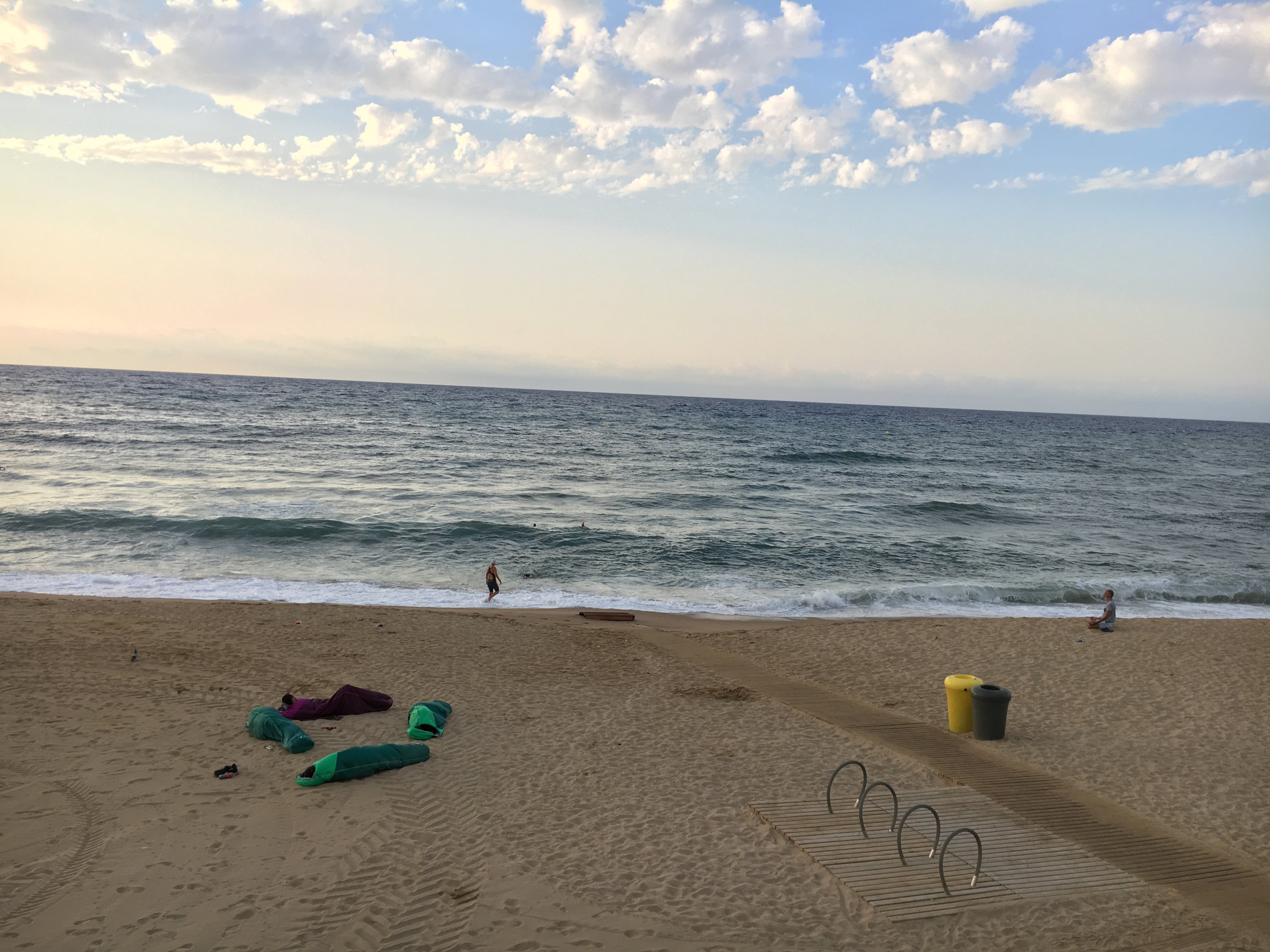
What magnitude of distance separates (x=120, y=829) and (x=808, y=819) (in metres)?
6.61

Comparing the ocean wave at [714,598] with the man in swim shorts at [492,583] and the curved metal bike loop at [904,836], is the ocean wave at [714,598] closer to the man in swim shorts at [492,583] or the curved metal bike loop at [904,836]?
the man in swim shorts at [492,583]

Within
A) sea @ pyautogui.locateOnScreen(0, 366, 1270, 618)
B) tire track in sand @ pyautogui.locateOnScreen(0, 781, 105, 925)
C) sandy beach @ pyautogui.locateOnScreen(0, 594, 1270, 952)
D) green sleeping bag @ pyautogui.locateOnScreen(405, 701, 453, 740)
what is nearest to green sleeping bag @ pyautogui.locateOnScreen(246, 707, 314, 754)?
sandy beach @ pyautogui.locateOnScreen(0, 594, 1270, 952)

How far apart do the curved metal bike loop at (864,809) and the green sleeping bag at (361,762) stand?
4928 millimetres

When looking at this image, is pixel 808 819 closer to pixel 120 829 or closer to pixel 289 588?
pixel 120 829

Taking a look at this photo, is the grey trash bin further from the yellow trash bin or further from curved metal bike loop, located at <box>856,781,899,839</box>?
curved metal bike loop, located at <box>856,781,899,839</box>

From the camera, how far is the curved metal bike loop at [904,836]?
6637 millimetres

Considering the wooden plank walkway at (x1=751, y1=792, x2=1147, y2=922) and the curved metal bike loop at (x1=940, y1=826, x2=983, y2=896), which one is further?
the wooden plank walkway at (x1=751, y1=792, x2=1147, y2=922)

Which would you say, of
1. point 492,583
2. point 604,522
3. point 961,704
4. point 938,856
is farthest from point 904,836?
point 604,522

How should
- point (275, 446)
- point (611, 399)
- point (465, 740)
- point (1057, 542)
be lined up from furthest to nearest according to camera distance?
point (611, 399), point (275, 446), point (1057, 542), point (465, 740)

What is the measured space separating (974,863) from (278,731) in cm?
785

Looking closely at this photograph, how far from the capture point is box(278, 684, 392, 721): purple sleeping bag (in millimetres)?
10391

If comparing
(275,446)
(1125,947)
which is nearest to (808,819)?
(1125,947)

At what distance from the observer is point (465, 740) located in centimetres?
998

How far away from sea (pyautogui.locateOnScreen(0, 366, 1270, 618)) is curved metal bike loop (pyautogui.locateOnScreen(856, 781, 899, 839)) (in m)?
10.9
